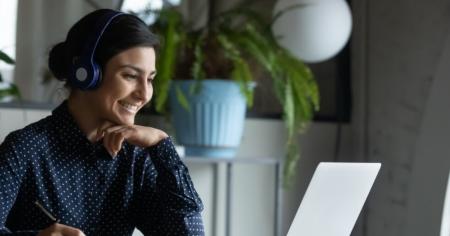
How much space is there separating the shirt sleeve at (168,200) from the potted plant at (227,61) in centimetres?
69

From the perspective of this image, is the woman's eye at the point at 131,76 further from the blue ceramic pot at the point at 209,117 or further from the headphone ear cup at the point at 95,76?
the blue ceramic pot at the point at 209,117

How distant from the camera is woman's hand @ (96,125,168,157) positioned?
61.3 inches

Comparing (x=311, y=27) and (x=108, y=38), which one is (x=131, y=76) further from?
(x=311, y=27)

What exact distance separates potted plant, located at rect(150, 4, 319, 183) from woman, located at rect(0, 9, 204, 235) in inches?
27.8

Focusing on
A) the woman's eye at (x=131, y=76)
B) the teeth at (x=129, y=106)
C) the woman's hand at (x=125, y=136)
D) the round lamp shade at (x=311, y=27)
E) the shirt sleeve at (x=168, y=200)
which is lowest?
the shirt sleeve at (x=168, y=200)

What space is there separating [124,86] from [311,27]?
1030mm

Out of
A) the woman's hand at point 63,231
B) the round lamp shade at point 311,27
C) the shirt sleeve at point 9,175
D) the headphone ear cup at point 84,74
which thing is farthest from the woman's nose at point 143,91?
the round lamp shade at point 311,27

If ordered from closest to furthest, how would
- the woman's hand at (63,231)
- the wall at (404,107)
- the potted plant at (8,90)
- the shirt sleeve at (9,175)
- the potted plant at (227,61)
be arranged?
the woman's hand at (63,231) → the shirt sleeve at (9,175) → the potted plant at (8,90) → the potted plant at (227,61) → the wall at (404,107)

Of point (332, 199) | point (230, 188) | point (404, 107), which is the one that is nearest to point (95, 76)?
point (332, 199)

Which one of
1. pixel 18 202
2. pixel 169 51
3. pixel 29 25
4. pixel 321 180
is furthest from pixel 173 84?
pixel 321 180

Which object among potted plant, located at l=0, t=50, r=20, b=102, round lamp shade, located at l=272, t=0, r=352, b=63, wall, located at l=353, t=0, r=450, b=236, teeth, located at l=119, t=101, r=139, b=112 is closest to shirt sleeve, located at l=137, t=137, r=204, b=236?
teeth, located at l=119, t=101, r=139, b=112

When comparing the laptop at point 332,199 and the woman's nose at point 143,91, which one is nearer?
the laptop at point 332,199

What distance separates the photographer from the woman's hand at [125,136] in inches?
61.3

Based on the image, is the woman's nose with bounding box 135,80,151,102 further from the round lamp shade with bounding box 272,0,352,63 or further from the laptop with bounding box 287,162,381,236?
the round lamp shade with bounding box 272,0,352,63
